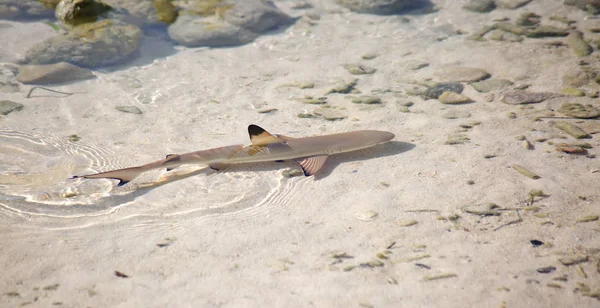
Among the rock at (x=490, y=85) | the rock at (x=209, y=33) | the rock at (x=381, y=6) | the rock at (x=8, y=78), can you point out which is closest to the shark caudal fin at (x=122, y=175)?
the rock at (x=8, y=78)

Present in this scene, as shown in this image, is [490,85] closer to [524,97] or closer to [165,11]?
[524,97]

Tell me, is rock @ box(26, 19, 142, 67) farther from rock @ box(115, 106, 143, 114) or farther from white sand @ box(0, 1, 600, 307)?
rock @ box(115, 106, 143, 114)

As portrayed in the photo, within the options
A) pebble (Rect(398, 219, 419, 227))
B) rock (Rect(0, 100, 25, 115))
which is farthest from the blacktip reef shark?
rock (Rect(0, 100, 25, 115))

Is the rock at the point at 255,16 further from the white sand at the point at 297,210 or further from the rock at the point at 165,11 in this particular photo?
the white sand at the point at 297,210

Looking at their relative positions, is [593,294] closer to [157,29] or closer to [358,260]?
[358,260]

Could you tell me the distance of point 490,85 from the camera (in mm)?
6738

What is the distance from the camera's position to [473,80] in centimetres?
695

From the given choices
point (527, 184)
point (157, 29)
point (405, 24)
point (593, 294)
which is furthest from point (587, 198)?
point (157, 29)

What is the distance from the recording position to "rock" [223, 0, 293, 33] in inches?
368

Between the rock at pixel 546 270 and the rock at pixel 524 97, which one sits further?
the rock at pixel 524 97

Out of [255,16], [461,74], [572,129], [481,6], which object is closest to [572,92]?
[572,129]

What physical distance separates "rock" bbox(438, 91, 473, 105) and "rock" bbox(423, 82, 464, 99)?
0.10 meters

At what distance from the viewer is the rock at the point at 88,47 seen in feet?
26.3

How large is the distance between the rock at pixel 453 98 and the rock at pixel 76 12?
292 inches
